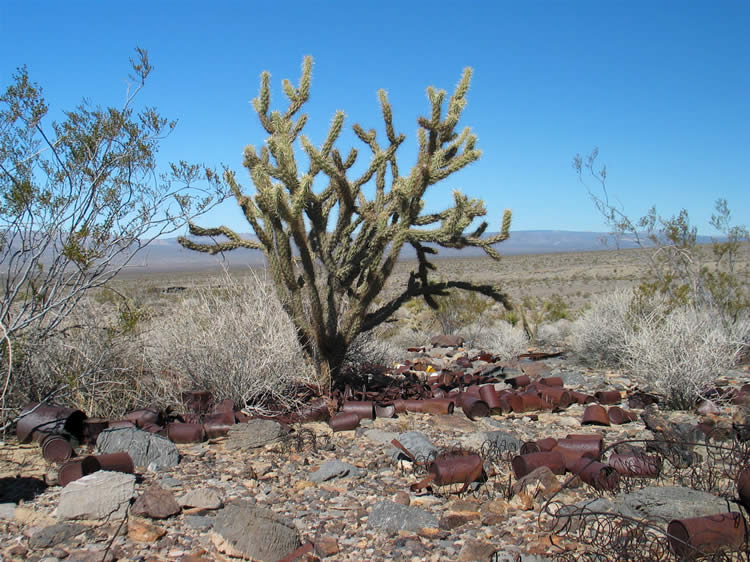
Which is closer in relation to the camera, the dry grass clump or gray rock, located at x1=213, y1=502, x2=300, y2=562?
gray rock, located at x1=213, y1=502, x2=300, y2=562

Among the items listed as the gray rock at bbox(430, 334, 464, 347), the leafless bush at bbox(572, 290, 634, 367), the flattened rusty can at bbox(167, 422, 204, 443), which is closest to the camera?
the flattened rusty can at bbox(167, 422, 204, 443)

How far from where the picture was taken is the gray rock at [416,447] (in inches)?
167

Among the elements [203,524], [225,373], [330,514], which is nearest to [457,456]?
[330,514]

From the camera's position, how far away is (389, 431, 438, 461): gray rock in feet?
13.9

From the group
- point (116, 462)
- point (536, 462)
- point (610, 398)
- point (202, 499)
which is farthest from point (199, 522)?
point (610, 398)

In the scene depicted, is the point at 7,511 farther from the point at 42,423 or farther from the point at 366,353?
the point at 366,353

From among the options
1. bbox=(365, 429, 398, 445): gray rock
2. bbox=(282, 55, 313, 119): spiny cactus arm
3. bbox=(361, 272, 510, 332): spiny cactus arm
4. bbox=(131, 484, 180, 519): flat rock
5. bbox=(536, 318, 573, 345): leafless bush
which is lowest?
bbox=(536, 318, 573, 345): leafless bush

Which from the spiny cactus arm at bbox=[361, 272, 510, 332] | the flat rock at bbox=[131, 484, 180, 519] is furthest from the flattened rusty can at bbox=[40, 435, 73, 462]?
the spiny cactus arm at bbox=[361, 272, 510, 332]

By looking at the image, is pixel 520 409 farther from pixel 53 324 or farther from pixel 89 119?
pixel 89 119

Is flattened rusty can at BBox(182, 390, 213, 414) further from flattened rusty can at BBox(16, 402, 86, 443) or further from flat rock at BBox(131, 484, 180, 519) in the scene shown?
flat rock at BBox(131, 484, 180, 519)

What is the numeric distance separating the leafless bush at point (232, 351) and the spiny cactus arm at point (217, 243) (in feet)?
2.47

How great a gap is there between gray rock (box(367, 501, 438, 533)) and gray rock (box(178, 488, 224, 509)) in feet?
2.88

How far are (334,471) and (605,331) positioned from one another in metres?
6.06

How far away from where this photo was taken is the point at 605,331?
8.84 meters
